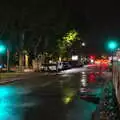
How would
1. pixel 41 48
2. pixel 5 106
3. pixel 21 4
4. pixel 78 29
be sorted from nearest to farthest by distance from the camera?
pixel 5 106 → pixel 21 4 → pixel 41 48 → pixel 78 29

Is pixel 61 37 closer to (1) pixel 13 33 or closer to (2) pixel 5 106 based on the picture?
(1) pixel 13 33

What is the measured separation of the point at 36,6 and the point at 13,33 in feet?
16.8

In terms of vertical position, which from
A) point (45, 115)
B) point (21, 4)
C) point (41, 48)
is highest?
point (21, 4)

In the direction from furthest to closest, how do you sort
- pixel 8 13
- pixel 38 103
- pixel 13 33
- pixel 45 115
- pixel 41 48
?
pixel 41 48, pixel 13 33, pixel 8 13, pixel 38 103, pixel 45 115

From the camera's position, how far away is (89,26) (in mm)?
93062

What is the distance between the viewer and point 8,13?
47562 millimetres

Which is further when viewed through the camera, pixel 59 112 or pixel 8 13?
pixel 8 13

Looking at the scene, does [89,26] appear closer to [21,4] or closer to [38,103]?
[21,4]

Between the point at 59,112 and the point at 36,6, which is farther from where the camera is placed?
the point at 36,6

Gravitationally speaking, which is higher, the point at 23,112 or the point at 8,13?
the point at 8,13

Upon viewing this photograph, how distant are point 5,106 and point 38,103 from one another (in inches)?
76.6

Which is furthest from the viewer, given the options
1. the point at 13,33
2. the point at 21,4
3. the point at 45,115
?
the point at 13,33

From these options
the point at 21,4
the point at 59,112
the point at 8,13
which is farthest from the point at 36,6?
the point at 59,112

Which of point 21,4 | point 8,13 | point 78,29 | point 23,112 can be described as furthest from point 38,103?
point 78,29
